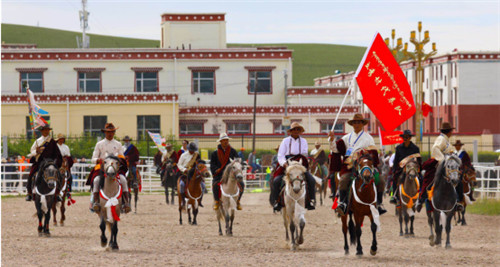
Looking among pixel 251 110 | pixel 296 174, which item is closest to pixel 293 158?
pixel 296 174

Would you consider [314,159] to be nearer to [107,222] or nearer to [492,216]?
[492,216]

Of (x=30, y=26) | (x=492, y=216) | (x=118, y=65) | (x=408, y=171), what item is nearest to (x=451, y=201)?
(x=408, y=171)

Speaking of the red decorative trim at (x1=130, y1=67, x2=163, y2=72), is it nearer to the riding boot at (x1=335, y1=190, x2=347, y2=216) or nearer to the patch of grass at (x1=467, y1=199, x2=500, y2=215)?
the patch of grass at (x1=467, y1=199, x2=500, y2=215)

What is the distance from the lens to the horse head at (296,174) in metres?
16.3

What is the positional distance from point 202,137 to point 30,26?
458 feet

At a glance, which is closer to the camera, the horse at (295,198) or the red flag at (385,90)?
the horse at (295,198)

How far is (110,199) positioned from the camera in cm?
1655

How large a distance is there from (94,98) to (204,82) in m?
9.50

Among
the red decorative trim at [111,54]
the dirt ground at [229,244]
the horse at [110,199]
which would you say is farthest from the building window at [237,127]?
the horse at [110,199]

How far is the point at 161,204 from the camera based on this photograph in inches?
1261

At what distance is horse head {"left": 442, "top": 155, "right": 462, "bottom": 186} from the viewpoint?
16000 millimetres

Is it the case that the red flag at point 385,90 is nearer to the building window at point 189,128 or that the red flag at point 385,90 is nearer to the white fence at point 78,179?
the white fence at point 78,179

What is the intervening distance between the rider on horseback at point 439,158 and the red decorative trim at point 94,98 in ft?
156

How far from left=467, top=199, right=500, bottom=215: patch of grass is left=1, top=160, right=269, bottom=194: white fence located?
49.1 ft
